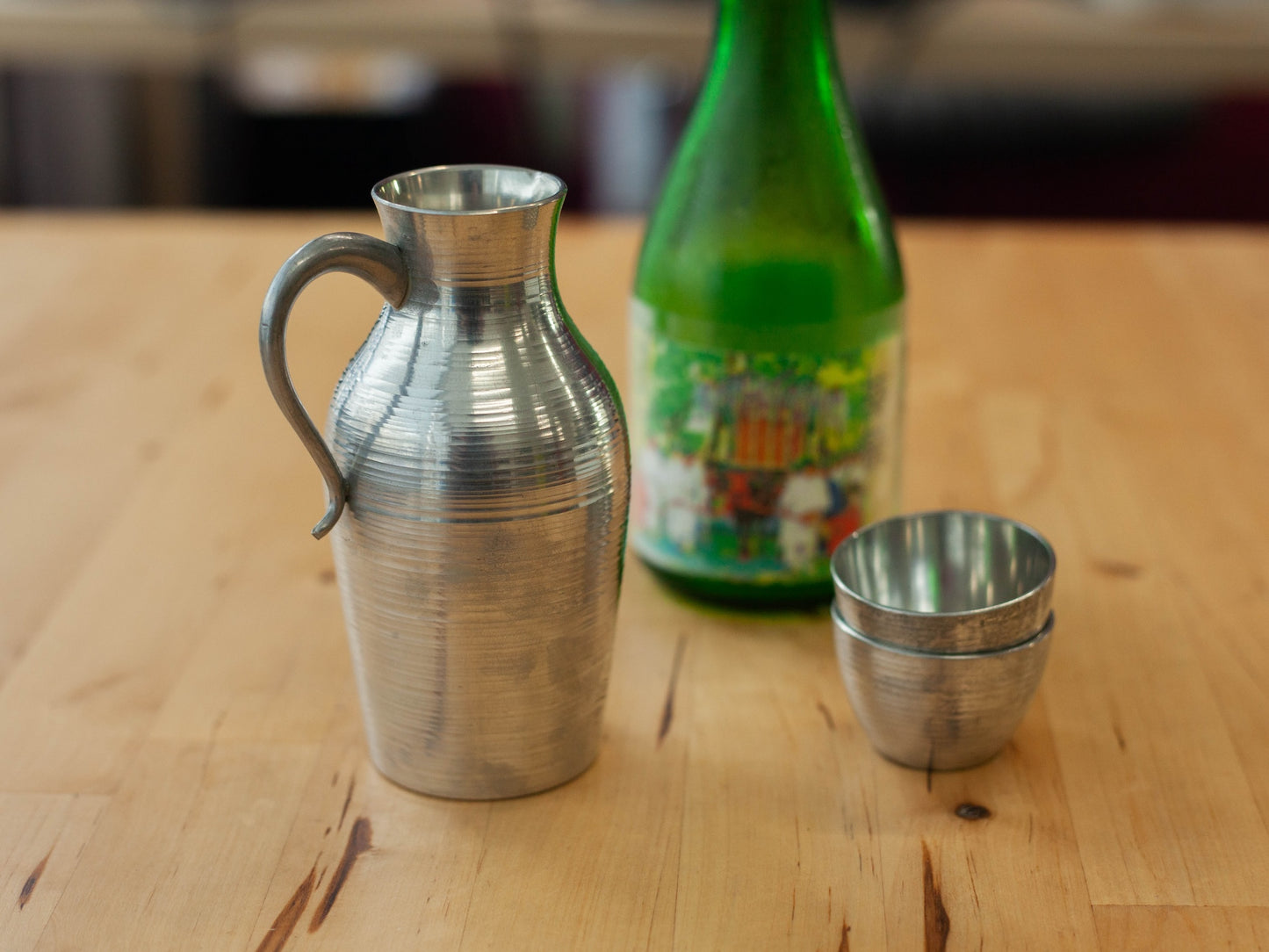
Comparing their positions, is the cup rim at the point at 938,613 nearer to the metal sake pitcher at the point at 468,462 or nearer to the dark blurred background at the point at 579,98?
the metal sake pitcher at the point at 468,462

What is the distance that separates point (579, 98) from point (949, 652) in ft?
4.97

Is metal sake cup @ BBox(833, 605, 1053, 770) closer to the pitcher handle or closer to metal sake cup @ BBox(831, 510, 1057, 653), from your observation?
metal sake cup @ BBox(831, 510, 1057, 653)

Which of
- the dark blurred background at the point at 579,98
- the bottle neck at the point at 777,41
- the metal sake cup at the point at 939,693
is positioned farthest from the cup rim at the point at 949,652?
the dark blurred background at the point at 579,98

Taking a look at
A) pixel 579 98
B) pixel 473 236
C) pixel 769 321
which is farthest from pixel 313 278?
pixel 579 98

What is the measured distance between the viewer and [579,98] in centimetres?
188

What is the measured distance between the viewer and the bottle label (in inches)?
23.5

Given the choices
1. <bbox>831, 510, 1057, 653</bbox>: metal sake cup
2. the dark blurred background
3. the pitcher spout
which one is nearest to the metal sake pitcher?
the pitcher spout

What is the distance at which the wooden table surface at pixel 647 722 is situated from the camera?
0.46 meters

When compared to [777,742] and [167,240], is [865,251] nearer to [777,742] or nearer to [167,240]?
[777,742]

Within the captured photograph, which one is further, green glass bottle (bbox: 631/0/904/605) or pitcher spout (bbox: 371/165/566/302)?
green glass bottle (bbox: 631/0/904/605)

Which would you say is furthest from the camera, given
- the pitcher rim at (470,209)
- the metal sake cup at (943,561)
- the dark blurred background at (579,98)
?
the dark blurred background at (579,98)

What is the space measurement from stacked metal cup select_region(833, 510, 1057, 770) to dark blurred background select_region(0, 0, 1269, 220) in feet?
4.16

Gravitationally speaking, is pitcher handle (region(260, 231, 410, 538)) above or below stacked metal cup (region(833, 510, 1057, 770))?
above

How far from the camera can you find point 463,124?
1.87 metres
